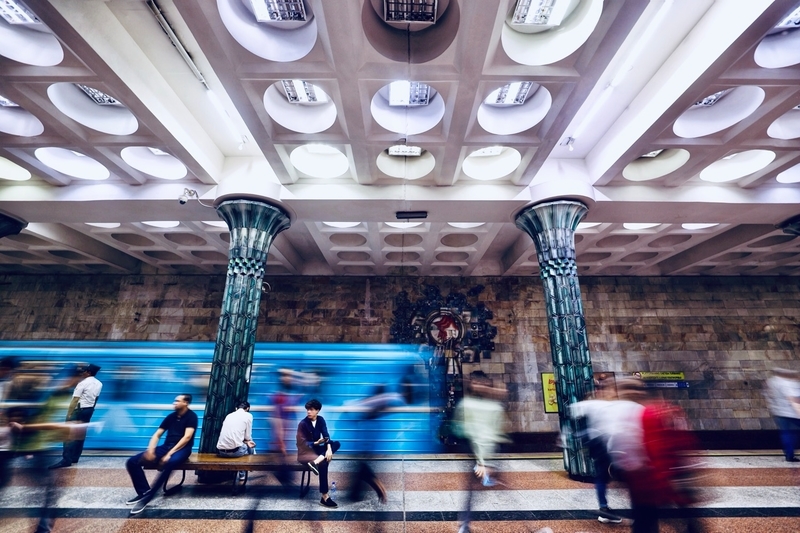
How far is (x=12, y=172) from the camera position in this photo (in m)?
6.96

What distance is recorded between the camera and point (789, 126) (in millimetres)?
5535

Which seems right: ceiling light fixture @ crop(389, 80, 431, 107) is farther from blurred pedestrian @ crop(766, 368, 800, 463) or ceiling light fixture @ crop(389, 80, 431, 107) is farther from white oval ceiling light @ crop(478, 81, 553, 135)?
blurred pedestrian @ crop(766, 368, 800, 463)

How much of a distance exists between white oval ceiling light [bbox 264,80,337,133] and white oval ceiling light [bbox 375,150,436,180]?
55.9 inches

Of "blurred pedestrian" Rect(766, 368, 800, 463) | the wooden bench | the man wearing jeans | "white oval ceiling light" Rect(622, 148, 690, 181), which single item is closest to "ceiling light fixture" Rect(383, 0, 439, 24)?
"white oval ceiling light" Rect(622, 148, 690, 181)

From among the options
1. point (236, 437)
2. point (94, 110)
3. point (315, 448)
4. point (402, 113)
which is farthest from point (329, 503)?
point (94, 110)

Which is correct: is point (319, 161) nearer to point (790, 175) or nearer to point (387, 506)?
point (387, 506)

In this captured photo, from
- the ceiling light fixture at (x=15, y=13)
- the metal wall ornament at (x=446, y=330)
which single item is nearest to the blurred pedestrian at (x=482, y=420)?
the ceiling light fixture at (x=15, y=13)

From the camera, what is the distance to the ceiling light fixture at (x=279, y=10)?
420 centimetres

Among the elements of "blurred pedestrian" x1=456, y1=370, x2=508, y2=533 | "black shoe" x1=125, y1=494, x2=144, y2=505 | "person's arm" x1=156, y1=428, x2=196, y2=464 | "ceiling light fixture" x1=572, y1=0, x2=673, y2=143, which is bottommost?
"black shoe" x1=125, y1=494, x2=144, y2=505

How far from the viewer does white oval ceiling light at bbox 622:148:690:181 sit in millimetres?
6528

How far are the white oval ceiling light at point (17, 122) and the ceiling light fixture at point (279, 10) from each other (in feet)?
13.8

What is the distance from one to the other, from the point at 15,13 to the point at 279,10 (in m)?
3.14

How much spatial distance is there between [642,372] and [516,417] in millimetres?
4422

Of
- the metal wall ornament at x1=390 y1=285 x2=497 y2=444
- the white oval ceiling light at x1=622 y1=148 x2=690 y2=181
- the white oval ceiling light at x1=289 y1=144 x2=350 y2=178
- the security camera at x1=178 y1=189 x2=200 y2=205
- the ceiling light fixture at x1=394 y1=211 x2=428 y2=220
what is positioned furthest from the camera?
the metal wall ornament at x1=390 y1=285 x2=497 y2=444
